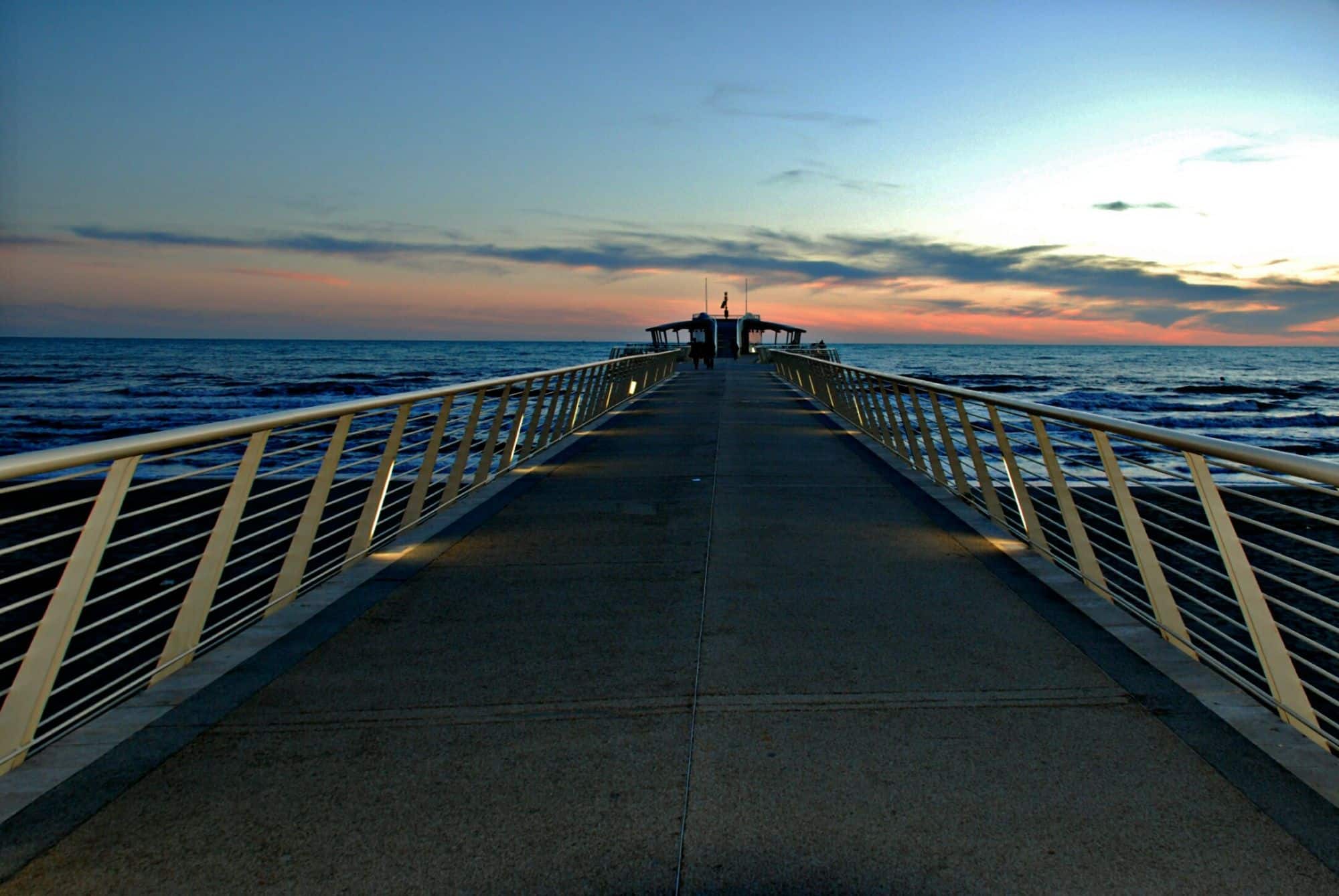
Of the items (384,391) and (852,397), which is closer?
(852,397)

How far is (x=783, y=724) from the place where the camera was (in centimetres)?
308

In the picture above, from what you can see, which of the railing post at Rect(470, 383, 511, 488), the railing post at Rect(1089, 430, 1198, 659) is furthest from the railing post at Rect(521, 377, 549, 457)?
the railing post at Rect(1089, 430, 1198, 659)

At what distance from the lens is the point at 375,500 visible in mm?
5598

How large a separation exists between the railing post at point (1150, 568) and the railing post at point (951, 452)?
3.33 m

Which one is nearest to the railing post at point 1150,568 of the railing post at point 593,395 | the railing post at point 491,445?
the railing post at point 491,445

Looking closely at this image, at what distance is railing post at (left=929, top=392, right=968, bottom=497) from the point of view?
25.8ft

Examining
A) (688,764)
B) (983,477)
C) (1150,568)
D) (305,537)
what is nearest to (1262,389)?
(983,477)

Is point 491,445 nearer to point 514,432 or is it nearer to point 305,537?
point 514,432

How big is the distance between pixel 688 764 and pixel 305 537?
2.62m

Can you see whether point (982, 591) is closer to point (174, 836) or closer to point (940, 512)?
point (940, 512)

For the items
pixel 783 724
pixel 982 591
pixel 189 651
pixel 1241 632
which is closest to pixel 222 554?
pixel 189 651

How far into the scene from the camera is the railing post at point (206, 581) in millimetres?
3596

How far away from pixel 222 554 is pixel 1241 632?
7.72 m

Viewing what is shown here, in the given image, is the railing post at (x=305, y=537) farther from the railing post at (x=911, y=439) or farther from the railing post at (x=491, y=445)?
the railing post at (x=911, y=439)
